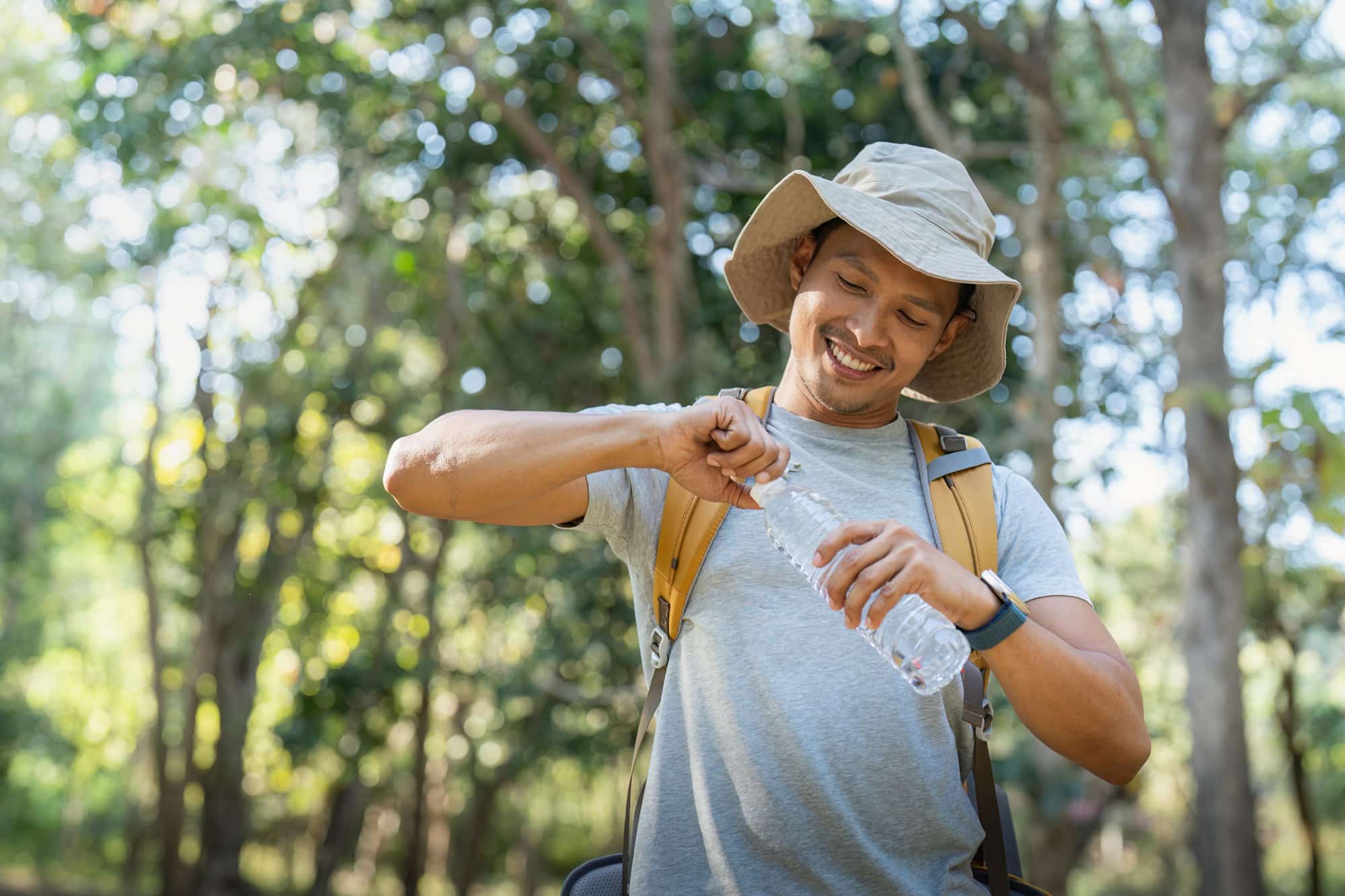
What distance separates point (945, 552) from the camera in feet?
6.60

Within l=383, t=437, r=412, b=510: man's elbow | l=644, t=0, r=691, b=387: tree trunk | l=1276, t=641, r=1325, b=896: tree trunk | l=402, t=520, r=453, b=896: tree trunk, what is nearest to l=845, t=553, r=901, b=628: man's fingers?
l=383, t=437, r=412, b=510: man's elbow

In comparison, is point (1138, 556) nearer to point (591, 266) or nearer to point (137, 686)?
point (591, 266)

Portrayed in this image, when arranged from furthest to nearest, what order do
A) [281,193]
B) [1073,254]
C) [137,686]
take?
[137,686], [281,193], [1073,254]

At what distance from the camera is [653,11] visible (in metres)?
7.32

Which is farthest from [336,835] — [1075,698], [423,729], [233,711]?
[1075,698]

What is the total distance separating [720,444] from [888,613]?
0.35 meters

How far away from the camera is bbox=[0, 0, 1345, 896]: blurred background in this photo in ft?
19.8

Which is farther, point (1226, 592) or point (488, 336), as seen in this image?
point (488, 336)

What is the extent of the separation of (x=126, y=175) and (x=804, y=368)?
6.17m

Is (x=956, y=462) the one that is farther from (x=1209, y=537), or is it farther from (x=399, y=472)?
Result: (x=1209, y=537)

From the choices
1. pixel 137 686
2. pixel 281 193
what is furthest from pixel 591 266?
pixel 137 686

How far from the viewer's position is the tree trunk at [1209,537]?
5.62 m

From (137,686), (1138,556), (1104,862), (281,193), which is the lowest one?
(137,686)

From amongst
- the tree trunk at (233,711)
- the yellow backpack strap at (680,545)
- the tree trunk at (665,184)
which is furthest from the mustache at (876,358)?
A: the tree trunk at (233,711)
